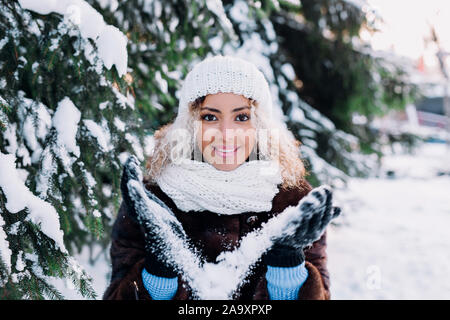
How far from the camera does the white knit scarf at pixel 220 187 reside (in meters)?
1.54

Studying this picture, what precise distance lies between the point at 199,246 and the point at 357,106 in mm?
3704

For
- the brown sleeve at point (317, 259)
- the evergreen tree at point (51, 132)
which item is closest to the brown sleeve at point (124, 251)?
the evergreen tree at point (51, 132)

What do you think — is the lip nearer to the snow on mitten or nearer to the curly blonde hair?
the curly blonde hair

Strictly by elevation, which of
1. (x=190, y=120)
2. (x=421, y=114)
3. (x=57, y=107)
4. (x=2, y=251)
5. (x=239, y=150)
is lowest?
(x=2, y=251)

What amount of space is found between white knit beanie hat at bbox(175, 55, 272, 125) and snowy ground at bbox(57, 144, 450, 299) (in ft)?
4.12

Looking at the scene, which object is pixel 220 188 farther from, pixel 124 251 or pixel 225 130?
pixel 124 251

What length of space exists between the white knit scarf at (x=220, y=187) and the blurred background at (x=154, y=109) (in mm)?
474

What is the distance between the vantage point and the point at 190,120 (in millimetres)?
1738

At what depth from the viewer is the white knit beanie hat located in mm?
1540

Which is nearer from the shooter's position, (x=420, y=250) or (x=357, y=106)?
(x=357, y=106)

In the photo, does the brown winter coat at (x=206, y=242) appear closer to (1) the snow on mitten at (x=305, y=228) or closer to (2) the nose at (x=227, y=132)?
(1) the snow on mitten at (x=305, y=228)

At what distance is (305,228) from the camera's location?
119 centimetres
